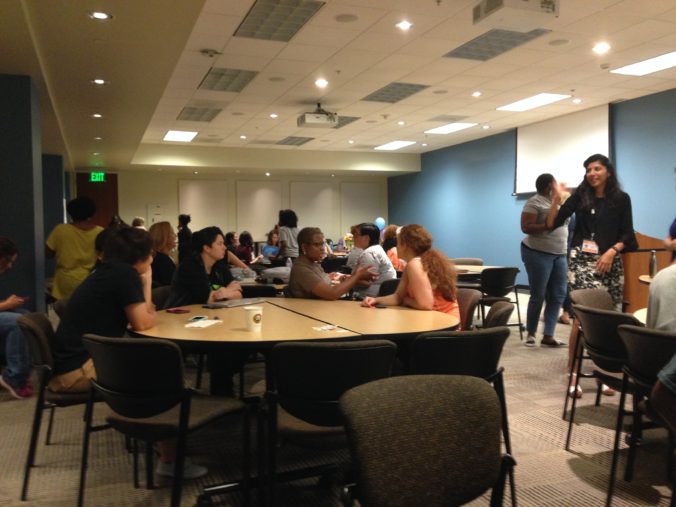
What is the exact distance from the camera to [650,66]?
7.12 m

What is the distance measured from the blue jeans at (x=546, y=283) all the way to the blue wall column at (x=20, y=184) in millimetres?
4836

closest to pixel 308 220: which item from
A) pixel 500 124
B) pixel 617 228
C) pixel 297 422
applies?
pixel 500 124

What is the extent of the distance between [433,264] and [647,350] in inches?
55.4

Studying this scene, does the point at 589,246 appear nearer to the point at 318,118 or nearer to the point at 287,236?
the point at 287,236

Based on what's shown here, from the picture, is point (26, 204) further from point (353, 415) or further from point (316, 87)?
point (353, 415)

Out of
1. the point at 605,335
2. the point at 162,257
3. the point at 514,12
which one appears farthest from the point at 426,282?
the point at 162,257

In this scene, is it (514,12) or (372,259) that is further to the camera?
(372,259)

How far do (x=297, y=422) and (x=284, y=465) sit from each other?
97 cm

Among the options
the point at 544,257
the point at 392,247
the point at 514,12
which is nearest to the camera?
the point at 514,12

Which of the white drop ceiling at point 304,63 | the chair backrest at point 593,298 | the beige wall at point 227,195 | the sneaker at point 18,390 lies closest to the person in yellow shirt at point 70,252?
the sneaker at point 18,390

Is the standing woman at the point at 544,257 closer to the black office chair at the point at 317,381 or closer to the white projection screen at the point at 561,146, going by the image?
the black office chair at the point at 317,381

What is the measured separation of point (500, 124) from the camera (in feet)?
36.3

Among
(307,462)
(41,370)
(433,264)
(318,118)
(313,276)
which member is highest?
(318,118)

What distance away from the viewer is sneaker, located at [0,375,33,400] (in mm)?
4246
